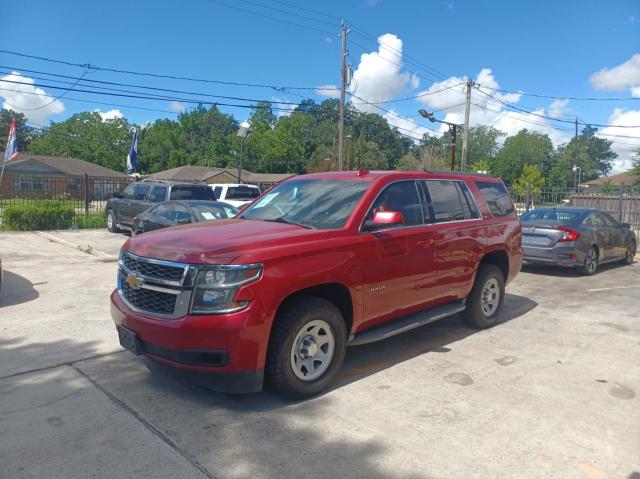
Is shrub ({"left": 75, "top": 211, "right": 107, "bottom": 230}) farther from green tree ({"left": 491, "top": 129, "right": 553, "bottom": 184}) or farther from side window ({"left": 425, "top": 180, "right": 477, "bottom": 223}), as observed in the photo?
green tree ({"left": 491, "top": 129, "right": 553, "bottom": 184})

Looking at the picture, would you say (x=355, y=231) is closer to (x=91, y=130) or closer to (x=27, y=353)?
(x=27, y=353)

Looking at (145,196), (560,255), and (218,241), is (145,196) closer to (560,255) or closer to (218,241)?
(560,255)

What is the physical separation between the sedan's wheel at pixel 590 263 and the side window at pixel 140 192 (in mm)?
12381

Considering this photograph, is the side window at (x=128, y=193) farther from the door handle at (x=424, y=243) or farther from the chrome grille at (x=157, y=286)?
the door handle at (x=424, y=243)

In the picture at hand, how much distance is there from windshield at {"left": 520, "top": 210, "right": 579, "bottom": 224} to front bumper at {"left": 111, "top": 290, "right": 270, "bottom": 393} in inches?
354

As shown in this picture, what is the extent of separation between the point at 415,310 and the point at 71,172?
54.7 meters

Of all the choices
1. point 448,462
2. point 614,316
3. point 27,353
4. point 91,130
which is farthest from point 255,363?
point 91,130

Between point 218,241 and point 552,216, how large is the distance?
9.38m

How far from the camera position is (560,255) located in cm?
1009

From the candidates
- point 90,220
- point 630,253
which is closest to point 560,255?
point 630,253

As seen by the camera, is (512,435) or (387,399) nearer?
(512,435)

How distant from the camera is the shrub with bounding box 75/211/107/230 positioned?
17469mm

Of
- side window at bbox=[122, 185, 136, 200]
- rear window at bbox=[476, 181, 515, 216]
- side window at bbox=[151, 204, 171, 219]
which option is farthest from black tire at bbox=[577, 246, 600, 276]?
side window at bbox=[122, 185, 136, 200]

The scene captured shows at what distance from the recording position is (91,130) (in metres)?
74.1
